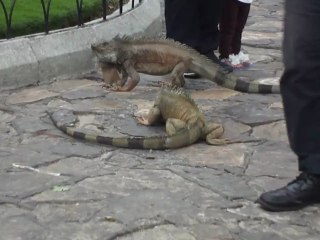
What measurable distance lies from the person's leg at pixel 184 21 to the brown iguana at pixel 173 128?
1417 millimetres

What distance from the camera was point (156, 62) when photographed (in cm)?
636

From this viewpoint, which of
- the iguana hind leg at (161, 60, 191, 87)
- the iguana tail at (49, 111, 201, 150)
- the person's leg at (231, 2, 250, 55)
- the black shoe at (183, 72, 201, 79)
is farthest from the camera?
the person's leg at (231, 2, 250, 55)

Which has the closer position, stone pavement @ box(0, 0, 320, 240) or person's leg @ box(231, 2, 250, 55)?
stone pavement @ box(0, 0, 320, 240)

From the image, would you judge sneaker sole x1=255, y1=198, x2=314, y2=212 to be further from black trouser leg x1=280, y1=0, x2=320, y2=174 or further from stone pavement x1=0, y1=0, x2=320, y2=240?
black trouser leg x1=280, y1=0, x2=320, y2=174

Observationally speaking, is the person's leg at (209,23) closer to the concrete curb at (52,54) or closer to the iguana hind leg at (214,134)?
the concrete curb at (52,54)

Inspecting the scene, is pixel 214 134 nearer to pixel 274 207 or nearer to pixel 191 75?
pixel 274 207

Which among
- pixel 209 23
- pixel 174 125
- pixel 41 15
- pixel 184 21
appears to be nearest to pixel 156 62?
pixel 184 21

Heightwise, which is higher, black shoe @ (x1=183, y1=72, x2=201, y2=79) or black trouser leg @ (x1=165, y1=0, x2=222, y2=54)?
black trouser leg @ (x1=165, y1=0, x2=222, y2=54)

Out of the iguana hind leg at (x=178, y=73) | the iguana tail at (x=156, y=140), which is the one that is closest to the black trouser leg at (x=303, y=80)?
the iguana tail at (x=156, y=140)

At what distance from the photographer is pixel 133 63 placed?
250 inches

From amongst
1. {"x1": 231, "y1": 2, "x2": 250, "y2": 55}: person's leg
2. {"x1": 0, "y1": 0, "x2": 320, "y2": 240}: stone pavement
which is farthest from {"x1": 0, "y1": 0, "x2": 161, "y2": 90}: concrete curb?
{"x1": 231, "y1": 2, "x2": 250, "y2": 55}: person's leg

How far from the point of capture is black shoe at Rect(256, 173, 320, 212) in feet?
13.1

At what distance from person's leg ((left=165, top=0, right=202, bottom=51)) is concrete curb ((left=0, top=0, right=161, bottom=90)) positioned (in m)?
0.78

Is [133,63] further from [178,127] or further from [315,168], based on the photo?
[315,168]
